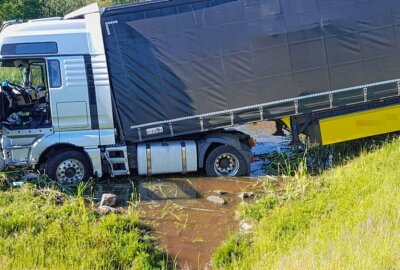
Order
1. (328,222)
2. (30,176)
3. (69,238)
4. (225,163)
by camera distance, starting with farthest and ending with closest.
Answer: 1. (225,163)
2. (30,176)
3. (328,222)
4. (69,238)

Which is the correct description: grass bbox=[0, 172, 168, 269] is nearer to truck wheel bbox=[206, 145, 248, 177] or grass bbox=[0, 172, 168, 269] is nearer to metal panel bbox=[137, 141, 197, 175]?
metal panel bbox=[137, 141, 197, 175]

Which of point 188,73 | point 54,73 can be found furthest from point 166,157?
point 54,73

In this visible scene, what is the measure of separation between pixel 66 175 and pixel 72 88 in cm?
159

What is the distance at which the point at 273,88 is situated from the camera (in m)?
9.11

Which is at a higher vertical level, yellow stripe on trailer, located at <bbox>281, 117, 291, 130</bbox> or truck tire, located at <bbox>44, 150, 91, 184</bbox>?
yellow stripe on trailer, located at <bbox>281, 117, 291, 130</bbox>

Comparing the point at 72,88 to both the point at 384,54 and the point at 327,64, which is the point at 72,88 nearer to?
the point at 327,64

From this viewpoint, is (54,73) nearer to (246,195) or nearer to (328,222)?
(246,195)

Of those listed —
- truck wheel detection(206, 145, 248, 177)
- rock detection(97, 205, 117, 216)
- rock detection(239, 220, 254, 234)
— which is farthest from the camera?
truck wheel detection(206, 145, 248, 177)

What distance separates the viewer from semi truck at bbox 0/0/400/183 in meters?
8.89

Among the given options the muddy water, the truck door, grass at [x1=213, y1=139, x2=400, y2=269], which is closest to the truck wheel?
the muddy water

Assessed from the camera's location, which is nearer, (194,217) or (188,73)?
(194,217)

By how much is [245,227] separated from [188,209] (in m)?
1.29

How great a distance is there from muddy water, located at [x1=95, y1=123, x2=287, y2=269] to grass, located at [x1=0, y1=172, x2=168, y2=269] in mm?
346

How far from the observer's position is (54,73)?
8.70 m
